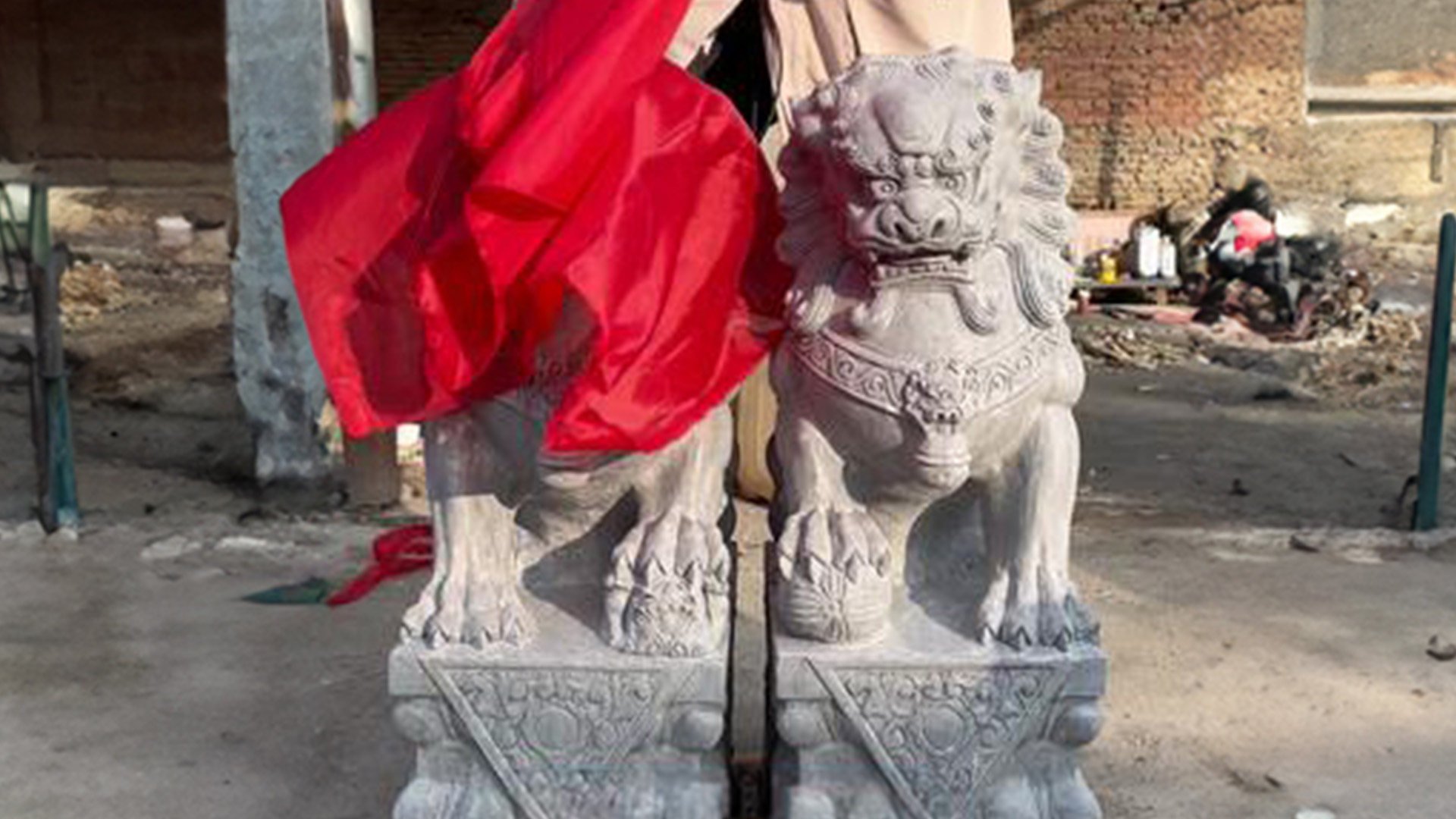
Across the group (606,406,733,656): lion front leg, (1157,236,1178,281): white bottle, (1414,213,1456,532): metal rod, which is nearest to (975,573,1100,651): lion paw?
(606,406,733,656): lion front leg

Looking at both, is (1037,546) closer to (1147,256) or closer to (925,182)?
(925,182)

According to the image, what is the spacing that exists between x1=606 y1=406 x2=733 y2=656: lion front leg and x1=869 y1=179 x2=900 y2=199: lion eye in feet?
1.41

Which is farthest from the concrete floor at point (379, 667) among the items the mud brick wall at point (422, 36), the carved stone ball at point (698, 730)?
the mud brick wall at point (422, 36)

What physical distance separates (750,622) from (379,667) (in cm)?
81

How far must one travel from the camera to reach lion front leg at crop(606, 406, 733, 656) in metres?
2.39

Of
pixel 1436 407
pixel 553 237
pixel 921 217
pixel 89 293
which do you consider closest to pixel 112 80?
pixel 89 293

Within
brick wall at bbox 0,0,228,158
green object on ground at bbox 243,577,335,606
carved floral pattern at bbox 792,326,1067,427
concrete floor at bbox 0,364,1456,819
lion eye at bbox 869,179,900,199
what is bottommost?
concrete floor at bbox 0,364,1456,819

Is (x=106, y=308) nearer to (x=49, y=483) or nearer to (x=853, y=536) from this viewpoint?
(x=49, y=483)

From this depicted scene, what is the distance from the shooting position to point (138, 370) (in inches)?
289

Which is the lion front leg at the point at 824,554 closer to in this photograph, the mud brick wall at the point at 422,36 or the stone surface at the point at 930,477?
the stone surface at the point at 930,477

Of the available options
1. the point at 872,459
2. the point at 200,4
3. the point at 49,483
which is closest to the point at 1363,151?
the point at 200,4

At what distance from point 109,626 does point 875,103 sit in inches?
98.5

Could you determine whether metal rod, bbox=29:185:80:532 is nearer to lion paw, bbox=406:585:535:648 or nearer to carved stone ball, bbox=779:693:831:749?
lion paw, bbox=406:585:535:648

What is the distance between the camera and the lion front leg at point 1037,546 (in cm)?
240
